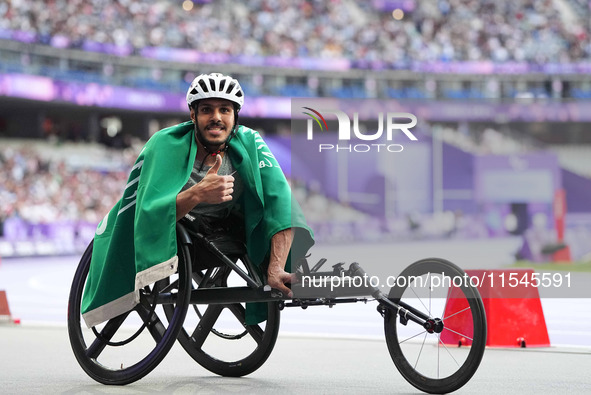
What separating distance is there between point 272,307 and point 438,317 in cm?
113

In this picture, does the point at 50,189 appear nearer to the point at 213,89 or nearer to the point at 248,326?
the point at 248,326

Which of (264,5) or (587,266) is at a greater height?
(264,5)

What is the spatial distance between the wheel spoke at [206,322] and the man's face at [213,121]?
3.40ft

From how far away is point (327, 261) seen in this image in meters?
5.16

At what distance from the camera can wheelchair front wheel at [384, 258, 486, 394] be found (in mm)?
4652

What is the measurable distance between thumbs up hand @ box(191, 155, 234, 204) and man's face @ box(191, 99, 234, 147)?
33cm

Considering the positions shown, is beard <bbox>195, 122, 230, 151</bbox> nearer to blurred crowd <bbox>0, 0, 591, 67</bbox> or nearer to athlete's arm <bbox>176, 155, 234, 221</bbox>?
athlete's arm <bbox>176, 155, 234, 221</bbox>

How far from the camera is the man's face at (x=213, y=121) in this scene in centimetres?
519

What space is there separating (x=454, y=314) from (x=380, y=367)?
4.15ft

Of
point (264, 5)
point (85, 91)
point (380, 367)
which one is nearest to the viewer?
point (380, 367)

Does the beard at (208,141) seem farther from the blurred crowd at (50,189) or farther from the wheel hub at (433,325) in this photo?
the blurred crowd at (50,189)

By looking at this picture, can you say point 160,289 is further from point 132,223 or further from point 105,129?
point 105,129

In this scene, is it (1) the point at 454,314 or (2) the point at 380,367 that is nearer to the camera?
(1) the point at 454,314

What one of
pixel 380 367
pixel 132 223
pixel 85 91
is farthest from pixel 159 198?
pixel 85 91
